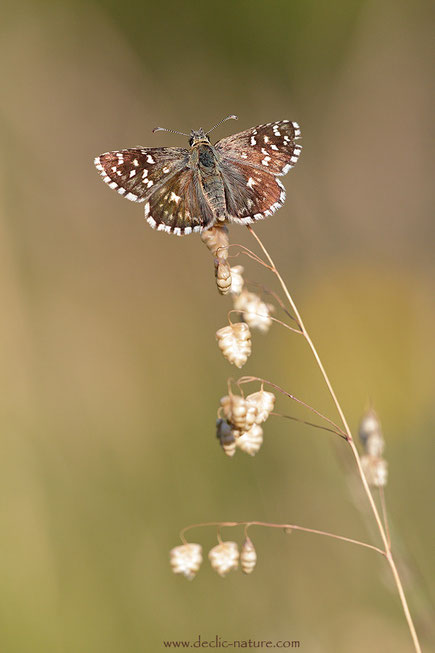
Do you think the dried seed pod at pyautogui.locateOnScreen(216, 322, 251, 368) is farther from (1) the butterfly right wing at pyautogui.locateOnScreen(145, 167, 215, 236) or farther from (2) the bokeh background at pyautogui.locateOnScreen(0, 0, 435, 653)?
(2) the bokeh background at pyautogui.locateOnScreen(0, 0, 435, 653)

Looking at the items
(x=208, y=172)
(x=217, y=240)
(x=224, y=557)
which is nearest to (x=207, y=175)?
(x=208, y=172)

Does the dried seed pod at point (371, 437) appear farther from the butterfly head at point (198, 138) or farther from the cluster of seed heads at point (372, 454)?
the butterfly head at point (198, 138)

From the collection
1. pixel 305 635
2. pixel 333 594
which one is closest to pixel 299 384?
pixel 333 594

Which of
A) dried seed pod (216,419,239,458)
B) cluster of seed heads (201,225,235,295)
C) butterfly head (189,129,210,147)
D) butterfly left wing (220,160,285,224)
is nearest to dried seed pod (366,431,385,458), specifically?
A: dried seed pod (216,419,239,458)

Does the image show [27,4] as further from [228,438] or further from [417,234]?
[228,438]

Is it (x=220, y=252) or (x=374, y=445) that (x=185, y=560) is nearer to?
(x=374, y=445)
